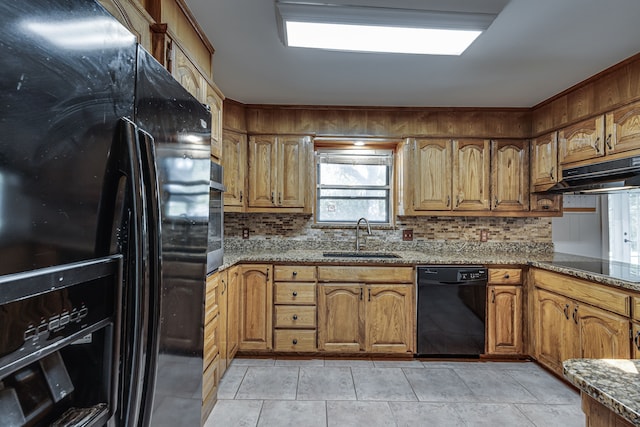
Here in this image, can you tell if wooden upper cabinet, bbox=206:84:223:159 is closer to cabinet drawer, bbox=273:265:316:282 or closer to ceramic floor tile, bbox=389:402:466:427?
cabinet drawer, bbox=273:265:316:282

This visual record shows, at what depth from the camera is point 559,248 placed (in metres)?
3.36

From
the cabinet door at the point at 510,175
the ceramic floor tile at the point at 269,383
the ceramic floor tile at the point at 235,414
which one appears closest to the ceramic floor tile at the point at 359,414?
the ceramic floor tile at the point at 269,383

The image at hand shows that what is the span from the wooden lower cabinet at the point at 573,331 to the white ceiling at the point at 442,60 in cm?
169

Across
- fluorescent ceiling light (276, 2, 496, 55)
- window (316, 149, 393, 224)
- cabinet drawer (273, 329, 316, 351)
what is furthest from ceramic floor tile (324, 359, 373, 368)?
fluorescent ceiling light (276, 2, 496, 55)

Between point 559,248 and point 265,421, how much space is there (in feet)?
10.8

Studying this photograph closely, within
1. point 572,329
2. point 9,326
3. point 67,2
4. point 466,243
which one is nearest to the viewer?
point 9,326

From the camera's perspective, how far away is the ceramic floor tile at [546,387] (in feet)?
7.28

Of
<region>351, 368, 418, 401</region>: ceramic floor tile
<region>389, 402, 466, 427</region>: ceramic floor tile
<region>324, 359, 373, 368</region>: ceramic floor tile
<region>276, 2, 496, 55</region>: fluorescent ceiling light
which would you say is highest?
<region>276, 2, 496, 55</region>: fluorescent ceiling light

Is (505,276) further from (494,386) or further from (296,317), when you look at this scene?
(296,317)

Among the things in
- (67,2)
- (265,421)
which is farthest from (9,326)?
(265,421)

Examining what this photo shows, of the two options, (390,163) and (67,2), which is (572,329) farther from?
(67,2)

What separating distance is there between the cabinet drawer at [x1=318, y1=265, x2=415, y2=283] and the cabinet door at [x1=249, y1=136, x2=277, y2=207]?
2.92 feet

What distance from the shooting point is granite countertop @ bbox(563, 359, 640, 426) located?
628 millimetres

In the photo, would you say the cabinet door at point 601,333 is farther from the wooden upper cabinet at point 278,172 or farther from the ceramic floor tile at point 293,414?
the wooden upper cabinet at point 278,172
